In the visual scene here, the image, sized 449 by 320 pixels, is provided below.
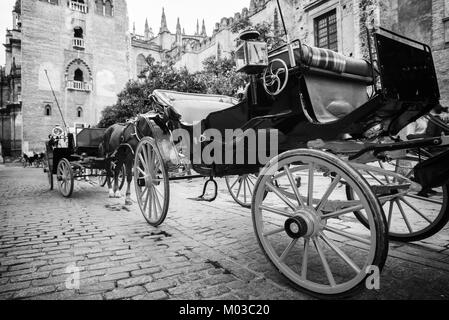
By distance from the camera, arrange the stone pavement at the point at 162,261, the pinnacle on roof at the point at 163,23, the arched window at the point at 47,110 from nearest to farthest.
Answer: the stone pavement at the point at 162,261 < the arched window at the point at 47,110 < the pinnacle on roof at the point at 163,23

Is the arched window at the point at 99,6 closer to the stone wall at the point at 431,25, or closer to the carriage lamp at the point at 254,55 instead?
the stone wall at the point at 431,25

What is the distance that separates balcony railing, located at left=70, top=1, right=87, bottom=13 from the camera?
30778mm

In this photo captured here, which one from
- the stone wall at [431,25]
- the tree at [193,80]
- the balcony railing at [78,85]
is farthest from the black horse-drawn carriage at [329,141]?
the balcony railing at [78,85]

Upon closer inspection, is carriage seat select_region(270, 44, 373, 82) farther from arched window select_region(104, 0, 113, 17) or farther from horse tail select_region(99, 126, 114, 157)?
arched window select_region(104, 0, 113, 17)

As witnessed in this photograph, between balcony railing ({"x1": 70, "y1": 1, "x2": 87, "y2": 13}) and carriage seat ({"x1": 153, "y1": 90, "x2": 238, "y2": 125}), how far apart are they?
33.4m

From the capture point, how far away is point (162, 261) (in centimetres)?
284

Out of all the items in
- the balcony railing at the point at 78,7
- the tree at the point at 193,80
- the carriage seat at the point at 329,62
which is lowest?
the carriage seat at the point at 329,62

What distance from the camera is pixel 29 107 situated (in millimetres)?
28703

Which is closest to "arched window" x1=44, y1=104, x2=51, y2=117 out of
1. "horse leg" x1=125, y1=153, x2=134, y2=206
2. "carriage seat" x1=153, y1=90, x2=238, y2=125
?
"horse leg" x1=125, y1=153, x2=134, y2=206

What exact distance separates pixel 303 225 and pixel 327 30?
16.6 metres

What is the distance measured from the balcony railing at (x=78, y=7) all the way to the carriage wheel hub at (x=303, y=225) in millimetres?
36391

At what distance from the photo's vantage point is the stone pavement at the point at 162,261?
2195 mm

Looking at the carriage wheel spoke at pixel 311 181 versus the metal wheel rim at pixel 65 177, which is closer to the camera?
the carriage wheel spoke at pixel 311 181
